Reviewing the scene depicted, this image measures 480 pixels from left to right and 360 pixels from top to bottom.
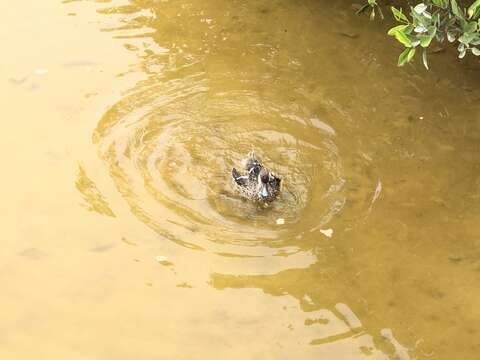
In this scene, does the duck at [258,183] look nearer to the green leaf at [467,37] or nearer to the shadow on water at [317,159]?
the shadow on water at [317,159]

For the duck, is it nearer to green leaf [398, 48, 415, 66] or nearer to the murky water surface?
the murky water surface

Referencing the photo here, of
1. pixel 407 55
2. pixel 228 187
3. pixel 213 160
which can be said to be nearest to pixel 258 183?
pixel 228 187

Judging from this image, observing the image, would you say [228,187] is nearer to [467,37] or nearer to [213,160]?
[213,160]

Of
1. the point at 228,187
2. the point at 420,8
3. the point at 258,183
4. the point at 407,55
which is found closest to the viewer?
the point at 420,8

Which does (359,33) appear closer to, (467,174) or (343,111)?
(343,111)

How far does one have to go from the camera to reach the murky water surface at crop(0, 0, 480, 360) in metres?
5.85

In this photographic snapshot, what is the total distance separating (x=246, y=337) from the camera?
5.75 m

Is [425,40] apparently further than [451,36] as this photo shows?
No

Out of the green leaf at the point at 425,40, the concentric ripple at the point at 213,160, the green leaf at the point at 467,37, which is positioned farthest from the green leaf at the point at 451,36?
the concentric ripple at the point at 213,160

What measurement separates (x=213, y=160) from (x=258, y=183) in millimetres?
883

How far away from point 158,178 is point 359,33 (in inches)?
144

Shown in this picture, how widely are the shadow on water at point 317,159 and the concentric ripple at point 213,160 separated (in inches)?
0.7

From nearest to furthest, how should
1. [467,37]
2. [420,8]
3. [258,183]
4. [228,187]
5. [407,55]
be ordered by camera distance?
[420,8] < [467,37] < [407,55] < [258,183] < [228,187]

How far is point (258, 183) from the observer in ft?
22.0
